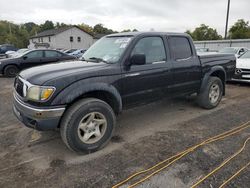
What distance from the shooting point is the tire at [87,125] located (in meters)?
3.05

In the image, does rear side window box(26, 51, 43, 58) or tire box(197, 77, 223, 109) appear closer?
tire box(197, 77, 223, 109)

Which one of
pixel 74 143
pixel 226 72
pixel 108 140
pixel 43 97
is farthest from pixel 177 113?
pixel 43 97

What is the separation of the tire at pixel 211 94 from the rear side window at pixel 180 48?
1.00 m

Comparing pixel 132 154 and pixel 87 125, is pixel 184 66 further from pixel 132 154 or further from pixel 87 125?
pixel 87 125

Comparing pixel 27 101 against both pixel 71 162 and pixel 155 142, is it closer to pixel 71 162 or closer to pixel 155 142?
pixel 71 162

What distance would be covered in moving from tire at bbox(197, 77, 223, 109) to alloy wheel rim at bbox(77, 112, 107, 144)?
9.50 ft

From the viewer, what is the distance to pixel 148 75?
3.88 metres

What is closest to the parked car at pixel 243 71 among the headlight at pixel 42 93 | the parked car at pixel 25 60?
the headlight at pixel 42 93

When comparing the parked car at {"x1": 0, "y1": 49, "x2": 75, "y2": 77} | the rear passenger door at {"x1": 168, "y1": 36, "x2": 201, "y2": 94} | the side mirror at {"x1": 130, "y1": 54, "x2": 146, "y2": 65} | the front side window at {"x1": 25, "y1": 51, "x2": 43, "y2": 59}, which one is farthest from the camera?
the front side window at {"x1": 25, "y1": 51, "x2": 43, "y2": 59}

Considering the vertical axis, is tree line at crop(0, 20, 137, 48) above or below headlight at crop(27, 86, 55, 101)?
above

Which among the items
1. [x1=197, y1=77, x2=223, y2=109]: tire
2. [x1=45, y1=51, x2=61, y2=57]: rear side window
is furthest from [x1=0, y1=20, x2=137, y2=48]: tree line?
[x1=197, y1=77, x2=223, y2=109]: tire

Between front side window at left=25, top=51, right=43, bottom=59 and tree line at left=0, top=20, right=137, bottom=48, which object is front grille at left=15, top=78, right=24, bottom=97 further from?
tree line at left=0, top=20, right=137, bottom=48

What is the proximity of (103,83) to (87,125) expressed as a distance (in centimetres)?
69

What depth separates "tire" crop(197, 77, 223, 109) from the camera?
203 inches
